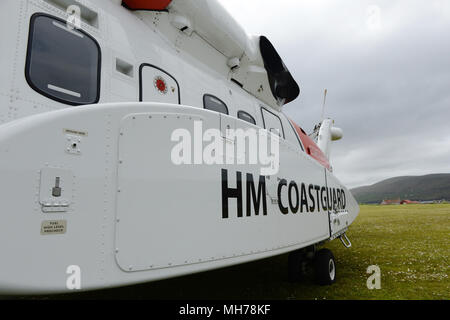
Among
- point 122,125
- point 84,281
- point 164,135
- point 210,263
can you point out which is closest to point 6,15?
point 122,125

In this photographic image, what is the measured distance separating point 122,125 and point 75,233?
63 cm

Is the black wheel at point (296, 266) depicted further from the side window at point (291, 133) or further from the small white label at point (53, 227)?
the small white label at point (53, 227)

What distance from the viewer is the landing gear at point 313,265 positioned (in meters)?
4.43

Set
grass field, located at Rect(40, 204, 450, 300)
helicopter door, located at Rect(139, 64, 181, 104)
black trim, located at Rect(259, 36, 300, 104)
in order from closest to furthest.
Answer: helicopter door, located at Rect(139, 64, 181, 104), grass field, located at Rect(40, 204, 450, 300), black trim, located at Rect(259, 36, 300, 104)

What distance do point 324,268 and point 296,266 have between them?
430mm

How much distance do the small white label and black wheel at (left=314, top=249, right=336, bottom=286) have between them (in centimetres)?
402

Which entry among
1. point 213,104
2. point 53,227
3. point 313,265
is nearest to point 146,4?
point 213,104

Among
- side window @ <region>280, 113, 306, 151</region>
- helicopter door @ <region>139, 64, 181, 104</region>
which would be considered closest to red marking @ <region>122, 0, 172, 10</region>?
helicopter door @ <region>139, 64, 181, 104</region>

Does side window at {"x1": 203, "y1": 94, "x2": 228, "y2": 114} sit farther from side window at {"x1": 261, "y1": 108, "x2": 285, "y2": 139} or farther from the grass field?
the grass field

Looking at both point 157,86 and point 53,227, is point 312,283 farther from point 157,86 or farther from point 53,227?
point 53,227

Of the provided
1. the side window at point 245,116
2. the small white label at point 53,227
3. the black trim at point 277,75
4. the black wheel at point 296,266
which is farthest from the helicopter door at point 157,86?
the black wheel at point 296,266

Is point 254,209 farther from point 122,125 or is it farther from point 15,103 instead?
point 15,103

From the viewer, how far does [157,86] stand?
2896mm

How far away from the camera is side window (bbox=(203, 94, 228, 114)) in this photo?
11.8 ft
